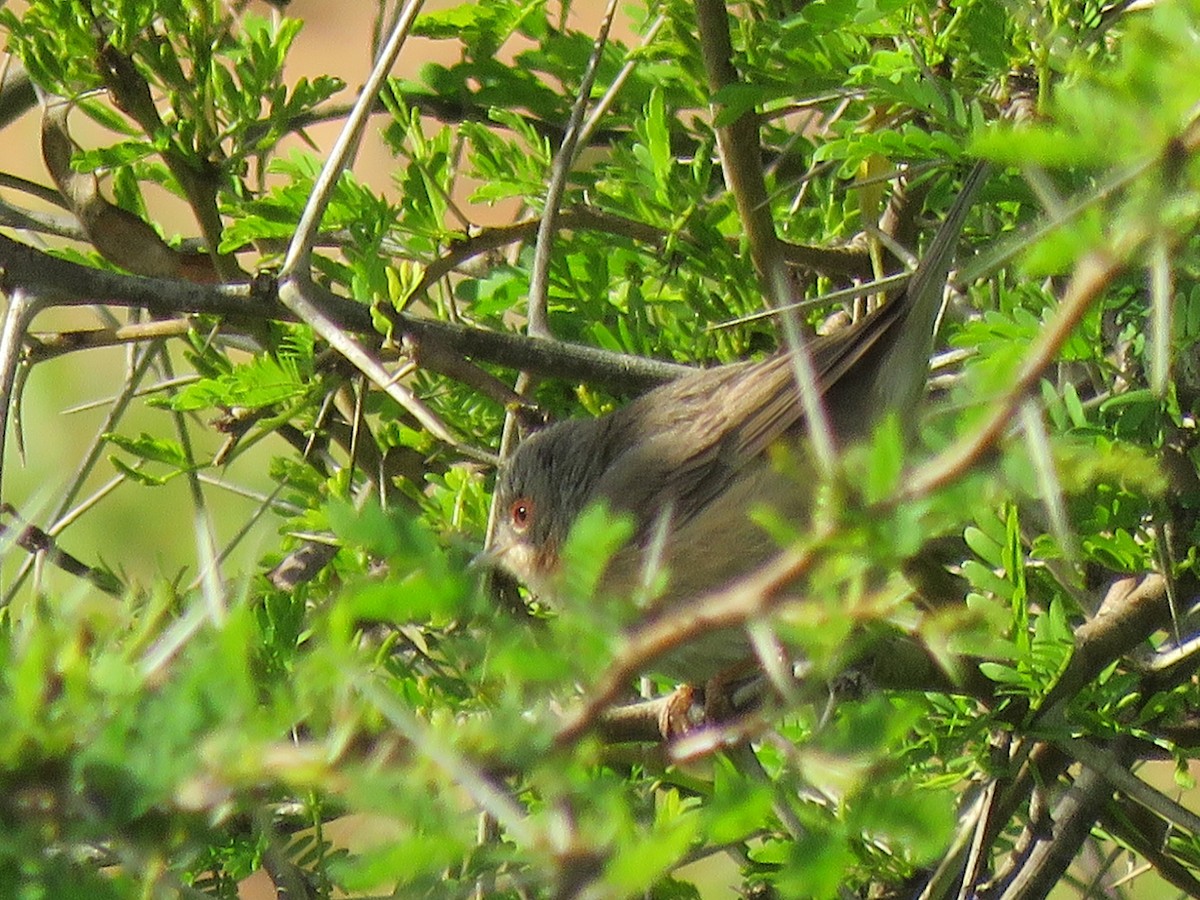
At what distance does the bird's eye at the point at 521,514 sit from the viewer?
420 cm

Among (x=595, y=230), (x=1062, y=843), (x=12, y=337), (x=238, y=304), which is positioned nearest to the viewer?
(x=12, y=337)

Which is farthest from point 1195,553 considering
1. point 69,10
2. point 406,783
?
point 69,10

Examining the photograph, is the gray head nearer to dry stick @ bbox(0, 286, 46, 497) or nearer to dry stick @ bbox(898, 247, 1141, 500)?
dry stick @ bbox(0, 286, 46, 497)

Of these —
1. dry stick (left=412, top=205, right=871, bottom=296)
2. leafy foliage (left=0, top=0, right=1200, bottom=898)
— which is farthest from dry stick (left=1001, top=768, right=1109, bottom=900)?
dry stick (left=412, top=205, right=871, bottom=296)

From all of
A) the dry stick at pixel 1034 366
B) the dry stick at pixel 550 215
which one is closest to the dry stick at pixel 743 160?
the dry stick at pixel 550 215

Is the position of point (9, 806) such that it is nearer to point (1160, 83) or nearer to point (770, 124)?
point (1160, 83)

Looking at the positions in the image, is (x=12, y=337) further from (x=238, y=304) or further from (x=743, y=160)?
(x=743, y=160)

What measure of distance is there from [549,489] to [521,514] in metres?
0.12

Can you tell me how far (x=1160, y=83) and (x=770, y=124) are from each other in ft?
10.4

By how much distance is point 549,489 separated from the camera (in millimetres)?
4320

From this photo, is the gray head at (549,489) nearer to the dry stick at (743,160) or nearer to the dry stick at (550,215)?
the dry stick at (550,215)

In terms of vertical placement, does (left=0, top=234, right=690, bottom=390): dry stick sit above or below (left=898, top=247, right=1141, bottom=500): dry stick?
below

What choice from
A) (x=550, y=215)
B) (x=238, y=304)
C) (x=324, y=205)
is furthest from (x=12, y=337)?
(x=550, y=215)

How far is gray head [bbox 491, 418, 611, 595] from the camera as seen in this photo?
160 inches
